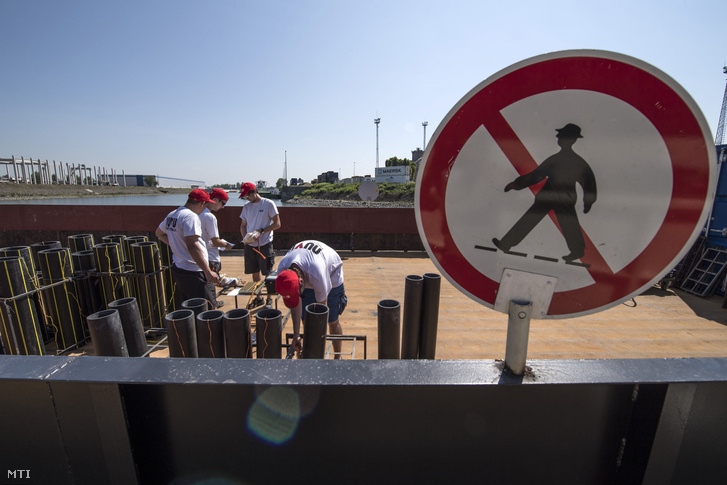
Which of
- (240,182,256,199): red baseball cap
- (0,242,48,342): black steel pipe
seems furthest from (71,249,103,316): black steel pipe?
(240,182,256,199): red baseball cap

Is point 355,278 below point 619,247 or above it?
below

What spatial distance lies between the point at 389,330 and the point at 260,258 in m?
3.95

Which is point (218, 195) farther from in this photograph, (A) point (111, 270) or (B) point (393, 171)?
(B) point (393, 171)

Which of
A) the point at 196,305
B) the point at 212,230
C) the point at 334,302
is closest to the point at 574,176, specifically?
the point at 334,302

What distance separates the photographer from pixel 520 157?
1022 millimetres

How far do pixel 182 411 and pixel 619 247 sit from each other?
65.6 inches

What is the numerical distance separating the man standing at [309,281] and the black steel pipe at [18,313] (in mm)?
3161

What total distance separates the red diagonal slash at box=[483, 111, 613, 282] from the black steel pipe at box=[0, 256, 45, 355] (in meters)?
5.26

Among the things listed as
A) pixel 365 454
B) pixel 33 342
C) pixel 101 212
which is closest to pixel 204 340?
pixel 365 454

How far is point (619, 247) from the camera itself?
1.00m

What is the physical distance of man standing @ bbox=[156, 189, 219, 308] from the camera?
4117 millimetres

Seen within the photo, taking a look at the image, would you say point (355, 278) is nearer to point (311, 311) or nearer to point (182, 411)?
point (311, 311)

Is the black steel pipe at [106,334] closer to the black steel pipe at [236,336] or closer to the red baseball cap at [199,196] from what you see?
the black steel pipe at [236,336]

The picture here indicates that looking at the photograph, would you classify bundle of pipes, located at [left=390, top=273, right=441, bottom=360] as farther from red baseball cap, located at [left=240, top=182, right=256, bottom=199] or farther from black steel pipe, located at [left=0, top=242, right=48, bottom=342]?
black steel pipe, located at [left=0, top=242, right=48, bottom=342]
